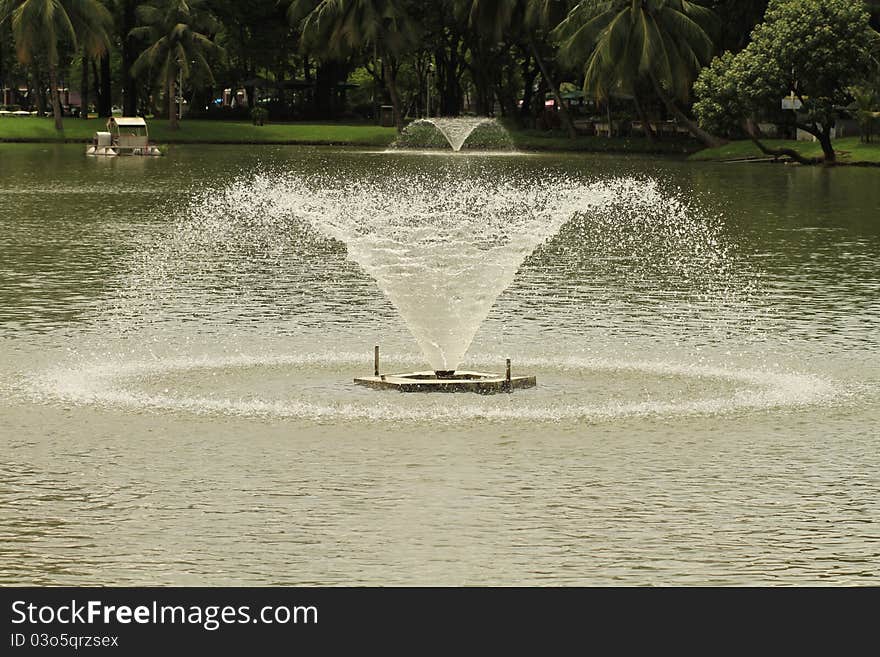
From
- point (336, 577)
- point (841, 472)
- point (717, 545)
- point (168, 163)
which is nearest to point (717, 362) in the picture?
point (841, 472)

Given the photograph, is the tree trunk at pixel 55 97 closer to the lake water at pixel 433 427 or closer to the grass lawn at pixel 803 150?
the grass lawn at pixel 803 150

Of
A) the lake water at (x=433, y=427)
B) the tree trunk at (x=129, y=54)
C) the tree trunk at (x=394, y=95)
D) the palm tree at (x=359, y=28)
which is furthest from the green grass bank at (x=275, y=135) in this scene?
the lake water at (x=433, y=427)

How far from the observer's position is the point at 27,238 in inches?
1391

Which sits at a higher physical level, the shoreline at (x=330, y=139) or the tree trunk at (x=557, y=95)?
the tree trunk at (x=557, y=95)

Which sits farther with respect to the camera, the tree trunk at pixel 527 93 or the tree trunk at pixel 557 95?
the tree trunk at pixel 527 93

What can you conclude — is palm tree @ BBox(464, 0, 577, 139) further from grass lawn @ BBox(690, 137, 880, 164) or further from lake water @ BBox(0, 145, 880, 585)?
lake water @ BBox(0, 145, 880, 585)

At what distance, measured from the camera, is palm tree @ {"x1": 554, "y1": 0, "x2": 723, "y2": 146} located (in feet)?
267

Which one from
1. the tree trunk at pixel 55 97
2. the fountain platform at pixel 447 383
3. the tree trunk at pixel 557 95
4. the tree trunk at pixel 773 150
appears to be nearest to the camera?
the fountain platform at pixel 447 383

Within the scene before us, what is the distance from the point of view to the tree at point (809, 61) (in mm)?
71062

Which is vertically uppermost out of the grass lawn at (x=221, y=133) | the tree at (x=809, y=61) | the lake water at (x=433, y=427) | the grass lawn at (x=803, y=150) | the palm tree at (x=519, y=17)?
the palm tree at (x=519, y=17)

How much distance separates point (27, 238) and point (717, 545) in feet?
86.1

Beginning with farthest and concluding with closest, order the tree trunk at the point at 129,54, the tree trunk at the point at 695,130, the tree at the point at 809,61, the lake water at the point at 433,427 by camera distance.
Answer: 1. the tree trunk at the point at 129,54
2. the tree trunk at the point at 695,130
3. the tree at the point at 809,61
4. the lake water at the point at 433,427

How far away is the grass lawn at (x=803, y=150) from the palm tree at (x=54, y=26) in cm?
3510

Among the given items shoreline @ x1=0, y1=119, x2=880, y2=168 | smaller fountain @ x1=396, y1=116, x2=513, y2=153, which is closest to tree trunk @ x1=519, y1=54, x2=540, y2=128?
smaller fountain @ x1=396, y1=116, x2=513, y2=153
